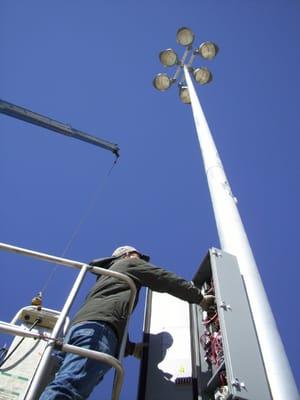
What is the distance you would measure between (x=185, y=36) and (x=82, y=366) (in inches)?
309

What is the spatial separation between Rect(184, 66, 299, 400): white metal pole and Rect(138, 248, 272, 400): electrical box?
0.06 m

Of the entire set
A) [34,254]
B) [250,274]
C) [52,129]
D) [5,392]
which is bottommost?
[5,392]

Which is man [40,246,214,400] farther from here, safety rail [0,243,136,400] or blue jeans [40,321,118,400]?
safety rail [0,243,136,400]

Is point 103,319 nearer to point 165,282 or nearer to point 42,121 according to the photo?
point 165,282

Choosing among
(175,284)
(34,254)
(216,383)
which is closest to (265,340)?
(216,383)

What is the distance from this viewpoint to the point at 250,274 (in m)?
3.70

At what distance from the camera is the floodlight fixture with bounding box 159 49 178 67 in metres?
8.65

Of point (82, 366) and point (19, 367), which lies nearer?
point (82, 366)

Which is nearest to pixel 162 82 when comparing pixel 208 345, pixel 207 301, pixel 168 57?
pixel 168 57

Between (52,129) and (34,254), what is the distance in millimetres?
13991

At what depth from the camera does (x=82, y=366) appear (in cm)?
272

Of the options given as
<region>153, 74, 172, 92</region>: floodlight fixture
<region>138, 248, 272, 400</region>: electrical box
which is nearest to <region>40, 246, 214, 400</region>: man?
<region>138, 248, 272, 400</region>: electrical box

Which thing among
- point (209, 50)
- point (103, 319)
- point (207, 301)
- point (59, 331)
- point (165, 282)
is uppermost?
point (209, 50)

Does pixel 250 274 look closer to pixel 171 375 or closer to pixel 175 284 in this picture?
pixel 175 284
